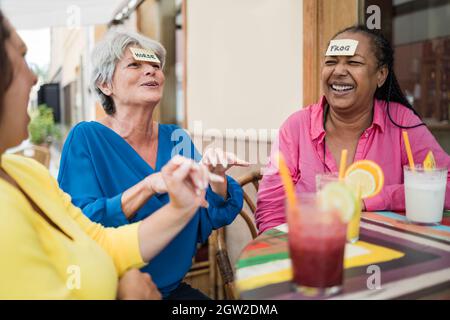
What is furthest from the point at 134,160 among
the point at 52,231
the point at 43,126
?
the point at 43,126

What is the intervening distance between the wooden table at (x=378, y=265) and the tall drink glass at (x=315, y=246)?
0.09 ft

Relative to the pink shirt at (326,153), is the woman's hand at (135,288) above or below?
below

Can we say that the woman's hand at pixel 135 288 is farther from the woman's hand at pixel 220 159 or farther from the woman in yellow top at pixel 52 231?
the woman's hand at pixel 220 159

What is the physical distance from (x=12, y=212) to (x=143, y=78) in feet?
3.22

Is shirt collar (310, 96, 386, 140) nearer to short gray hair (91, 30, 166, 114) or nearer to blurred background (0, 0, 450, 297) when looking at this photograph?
blurred background (0, 0, 450, 297)

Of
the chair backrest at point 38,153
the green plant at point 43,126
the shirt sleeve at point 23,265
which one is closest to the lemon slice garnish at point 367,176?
the shirt sleeve at point 23,265

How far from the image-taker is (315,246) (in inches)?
29.6

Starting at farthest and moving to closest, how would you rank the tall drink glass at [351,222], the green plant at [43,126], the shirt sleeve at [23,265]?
the green plant at [43,126], the tall drink glass at [351,222], the shirt sleeve at [23,265]

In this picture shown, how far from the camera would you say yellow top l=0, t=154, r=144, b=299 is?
0.70 meters

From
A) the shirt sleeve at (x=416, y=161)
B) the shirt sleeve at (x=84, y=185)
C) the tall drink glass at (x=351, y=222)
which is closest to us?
the tall drink glass at (x=351, y=222)

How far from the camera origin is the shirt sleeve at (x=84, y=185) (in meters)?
1.30

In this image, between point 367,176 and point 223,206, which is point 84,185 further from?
point 367,176

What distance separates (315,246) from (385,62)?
1249 millimetres
